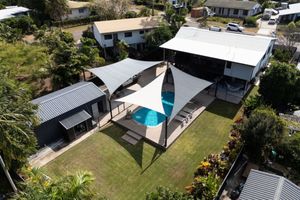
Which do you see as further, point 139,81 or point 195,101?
point 139,81

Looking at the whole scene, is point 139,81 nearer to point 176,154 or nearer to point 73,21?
point 176,154

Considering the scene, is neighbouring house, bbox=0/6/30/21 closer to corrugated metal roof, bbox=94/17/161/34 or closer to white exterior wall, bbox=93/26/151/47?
corrugated metal roof, bbox=94/17/161/34

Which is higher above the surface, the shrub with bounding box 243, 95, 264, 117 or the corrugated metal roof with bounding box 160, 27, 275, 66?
the corrugated metal roof with bounding box 160, 27, 275, 66

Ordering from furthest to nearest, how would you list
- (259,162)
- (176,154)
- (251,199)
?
(176,154) → (259,162) → (251,199)

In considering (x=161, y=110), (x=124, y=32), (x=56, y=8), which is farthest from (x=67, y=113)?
(x=56, y=8)

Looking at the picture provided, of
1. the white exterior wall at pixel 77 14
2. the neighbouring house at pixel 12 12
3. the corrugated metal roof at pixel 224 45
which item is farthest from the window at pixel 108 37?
the neighbouring house at pixel 12 12

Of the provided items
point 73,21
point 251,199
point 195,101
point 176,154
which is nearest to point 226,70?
point 195,101

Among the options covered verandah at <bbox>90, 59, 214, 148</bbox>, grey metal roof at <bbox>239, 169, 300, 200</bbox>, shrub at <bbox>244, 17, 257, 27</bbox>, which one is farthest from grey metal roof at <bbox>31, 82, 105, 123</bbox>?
shrub at <bbox>244, 17, 257, 27</bbox>

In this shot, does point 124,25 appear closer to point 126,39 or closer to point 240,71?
point 126,39
